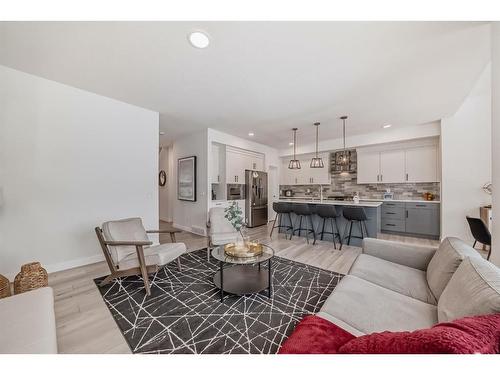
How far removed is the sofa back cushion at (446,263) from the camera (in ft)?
4.36

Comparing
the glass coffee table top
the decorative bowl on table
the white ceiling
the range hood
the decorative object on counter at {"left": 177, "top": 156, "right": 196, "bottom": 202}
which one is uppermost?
the white ceiling

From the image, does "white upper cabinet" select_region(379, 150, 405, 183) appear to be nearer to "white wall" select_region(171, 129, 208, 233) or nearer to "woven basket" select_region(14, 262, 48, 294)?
"white wall" select_region(171, 129, 208, 233)

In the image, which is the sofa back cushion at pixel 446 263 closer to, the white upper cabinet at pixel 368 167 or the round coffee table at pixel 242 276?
the round coffee table at pixel 242 276

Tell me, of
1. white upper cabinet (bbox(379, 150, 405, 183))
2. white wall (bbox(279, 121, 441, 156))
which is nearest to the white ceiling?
white wall (bbox(279, 121, 441, 156))

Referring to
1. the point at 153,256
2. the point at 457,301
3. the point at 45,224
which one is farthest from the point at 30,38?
the point at 457,301

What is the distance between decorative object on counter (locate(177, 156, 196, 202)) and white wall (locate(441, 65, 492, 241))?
537 centimetres

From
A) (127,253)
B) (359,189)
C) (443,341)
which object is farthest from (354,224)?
(127,253)

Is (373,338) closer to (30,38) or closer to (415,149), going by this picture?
(30,38)

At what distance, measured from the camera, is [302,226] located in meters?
4.51

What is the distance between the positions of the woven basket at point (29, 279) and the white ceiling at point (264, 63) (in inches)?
90.2

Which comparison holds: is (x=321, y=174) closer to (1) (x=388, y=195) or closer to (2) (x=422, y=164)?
(1) (x=388, y=195)

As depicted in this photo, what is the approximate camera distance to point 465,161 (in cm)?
362

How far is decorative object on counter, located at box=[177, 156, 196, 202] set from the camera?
482 cm

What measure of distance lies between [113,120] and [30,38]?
1347mm
